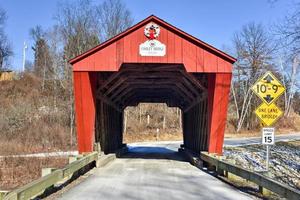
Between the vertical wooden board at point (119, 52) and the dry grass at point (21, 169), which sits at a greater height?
the vertical wooden board at point (119, 52)

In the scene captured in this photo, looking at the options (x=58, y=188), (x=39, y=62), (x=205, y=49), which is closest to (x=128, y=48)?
(x=205, y=49)

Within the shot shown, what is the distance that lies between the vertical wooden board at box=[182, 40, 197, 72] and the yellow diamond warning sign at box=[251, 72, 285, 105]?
4.13m

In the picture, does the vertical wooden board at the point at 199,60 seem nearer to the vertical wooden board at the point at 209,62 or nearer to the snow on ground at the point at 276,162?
the vertical wooden board at the point at 209,62

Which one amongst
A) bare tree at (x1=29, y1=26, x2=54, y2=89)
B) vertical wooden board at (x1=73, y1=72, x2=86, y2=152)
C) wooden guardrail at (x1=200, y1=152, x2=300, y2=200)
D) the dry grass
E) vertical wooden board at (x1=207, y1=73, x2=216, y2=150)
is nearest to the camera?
wooden guardrail at (x1=200, y1=152, x2=300, y2=200)

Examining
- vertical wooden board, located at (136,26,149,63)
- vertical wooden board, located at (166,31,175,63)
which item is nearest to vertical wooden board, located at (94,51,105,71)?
vertical wooden board, located at (136,26,149,63)

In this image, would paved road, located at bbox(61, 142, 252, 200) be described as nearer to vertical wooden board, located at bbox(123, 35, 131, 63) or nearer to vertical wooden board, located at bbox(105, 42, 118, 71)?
vertical wooden board, located at bbox(105, 42, 118, 71)

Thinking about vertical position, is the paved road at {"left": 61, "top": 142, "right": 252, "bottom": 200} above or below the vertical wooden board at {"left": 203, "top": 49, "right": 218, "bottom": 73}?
below

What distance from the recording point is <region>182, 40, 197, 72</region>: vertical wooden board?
42.4 feet

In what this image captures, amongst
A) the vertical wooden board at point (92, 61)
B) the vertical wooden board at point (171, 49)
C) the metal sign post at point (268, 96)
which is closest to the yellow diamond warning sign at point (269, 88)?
the metal sign post at point (268, 96)

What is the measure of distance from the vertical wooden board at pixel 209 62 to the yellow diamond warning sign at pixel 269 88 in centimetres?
395

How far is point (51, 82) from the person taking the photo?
45156 millimetres

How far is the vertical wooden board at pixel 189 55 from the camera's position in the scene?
12.9 metres

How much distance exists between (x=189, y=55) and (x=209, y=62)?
0.68m

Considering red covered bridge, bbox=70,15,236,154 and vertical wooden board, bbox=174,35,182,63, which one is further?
vertical wooden board, bbox=174,35,182,63
